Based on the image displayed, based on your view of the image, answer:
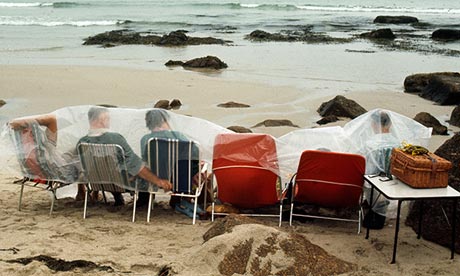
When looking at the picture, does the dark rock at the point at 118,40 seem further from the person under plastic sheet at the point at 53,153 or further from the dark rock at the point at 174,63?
the person under plastic sheet at the point at 53,153

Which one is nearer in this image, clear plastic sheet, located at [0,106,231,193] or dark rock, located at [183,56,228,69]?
clear plastic sheet, located at [0,106,231,193]

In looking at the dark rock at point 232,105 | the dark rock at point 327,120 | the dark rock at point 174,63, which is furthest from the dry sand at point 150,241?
the dark rock at point 174,63

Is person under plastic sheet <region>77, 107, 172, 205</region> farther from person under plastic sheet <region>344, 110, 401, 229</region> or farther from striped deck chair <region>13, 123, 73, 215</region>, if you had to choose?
person under plastic sheet <region>344, 110, 401, 229</region>

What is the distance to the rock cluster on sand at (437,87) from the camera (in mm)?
15000

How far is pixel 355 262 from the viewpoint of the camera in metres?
5.44

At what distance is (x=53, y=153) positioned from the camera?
6609mm

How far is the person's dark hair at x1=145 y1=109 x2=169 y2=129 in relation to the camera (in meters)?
6.62

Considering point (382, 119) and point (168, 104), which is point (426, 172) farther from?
point (168, 104)

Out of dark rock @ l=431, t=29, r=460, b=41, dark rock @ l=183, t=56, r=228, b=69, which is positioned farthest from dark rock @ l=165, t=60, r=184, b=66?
dark rock @ l=431, t=29, r=460, b=41

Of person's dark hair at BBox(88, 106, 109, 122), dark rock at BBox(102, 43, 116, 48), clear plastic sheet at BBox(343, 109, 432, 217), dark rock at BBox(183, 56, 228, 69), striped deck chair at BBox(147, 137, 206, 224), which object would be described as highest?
person's dark hair at BBox(88, 106, 109, 122)

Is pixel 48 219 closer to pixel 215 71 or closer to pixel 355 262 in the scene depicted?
pixel 355 262

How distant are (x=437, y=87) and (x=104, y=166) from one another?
1177 cm

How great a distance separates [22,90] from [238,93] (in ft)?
19.8

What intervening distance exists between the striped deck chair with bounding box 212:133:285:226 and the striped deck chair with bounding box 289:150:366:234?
279 millimetres
